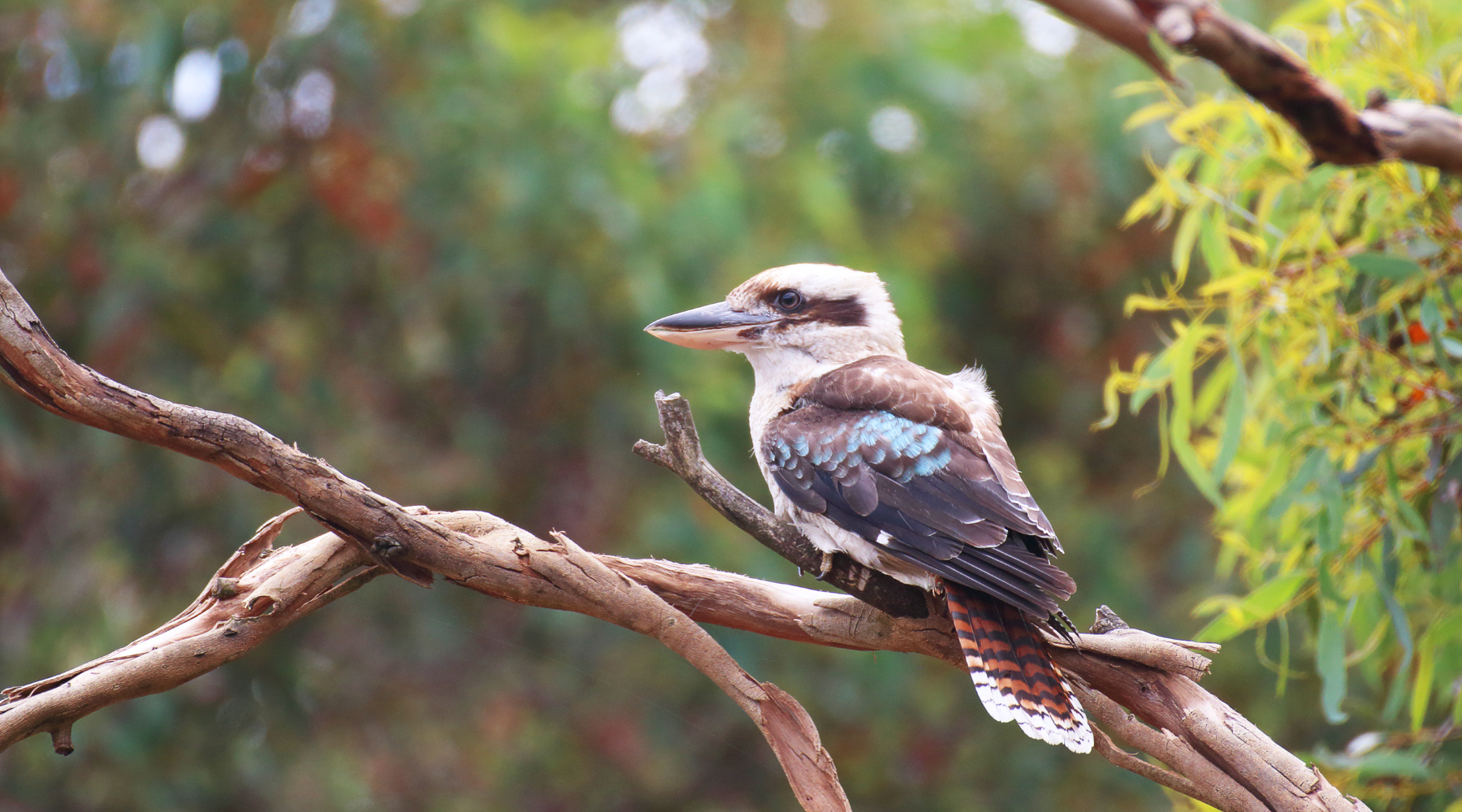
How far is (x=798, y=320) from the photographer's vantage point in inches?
76.7

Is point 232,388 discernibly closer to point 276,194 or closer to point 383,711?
point 276,194

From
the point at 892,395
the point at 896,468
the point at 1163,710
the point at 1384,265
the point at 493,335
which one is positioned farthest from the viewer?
the point at 493,335

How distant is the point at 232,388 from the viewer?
316cm

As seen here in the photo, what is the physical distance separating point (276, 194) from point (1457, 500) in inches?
114

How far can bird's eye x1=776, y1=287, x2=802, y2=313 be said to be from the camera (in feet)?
6.40

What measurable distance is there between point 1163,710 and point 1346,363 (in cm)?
71

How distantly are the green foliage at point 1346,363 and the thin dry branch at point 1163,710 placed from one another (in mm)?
380

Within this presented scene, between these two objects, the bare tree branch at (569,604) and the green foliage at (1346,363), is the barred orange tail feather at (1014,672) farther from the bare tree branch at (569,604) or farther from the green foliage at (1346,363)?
the green foliage at (1346,363)

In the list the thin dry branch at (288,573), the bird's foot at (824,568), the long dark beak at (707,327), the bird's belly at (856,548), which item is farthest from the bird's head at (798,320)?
the thin dry branch at (288,573)

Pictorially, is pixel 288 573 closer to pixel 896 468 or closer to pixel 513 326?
pixel 896 468

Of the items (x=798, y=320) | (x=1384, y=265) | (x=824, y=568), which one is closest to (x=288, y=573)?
(x=824, y=568)

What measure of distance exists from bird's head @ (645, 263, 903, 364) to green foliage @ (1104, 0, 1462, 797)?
1.36 ft

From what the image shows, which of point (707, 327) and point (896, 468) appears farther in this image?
point (707, 327)

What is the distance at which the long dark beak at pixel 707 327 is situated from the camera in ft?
6.04
